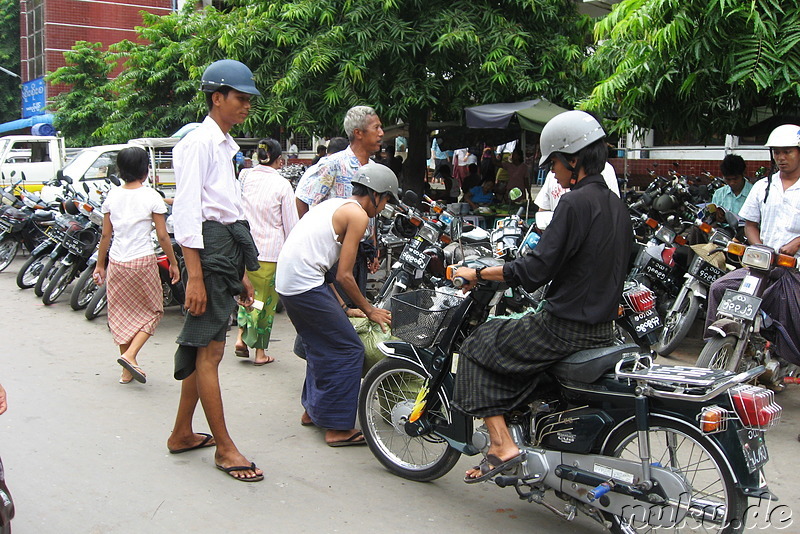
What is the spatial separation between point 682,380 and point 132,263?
4388mm

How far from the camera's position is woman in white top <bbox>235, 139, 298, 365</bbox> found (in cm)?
626

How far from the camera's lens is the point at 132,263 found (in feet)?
19.7

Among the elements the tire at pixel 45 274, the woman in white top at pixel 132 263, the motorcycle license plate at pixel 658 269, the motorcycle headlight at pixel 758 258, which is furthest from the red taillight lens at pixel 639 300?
the tire at pixel 45 274

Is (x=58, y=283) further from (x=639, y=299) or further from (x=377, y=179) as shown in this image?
(x=639, y=299)

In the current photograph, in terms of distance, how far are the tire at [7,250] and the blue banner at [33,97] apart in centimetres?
2608

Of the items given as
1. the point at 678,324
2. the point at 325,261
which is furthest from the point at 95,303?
the point at 678,324

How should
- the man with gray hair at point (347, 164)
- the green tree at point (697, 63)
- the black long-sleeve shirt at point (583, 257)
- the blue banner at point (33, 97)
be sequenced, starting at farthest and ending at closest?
the blue banner at point (33, 97), the green tree at point (697, 63), the man with gray hair at point (347, 164), the black long-sleeve shirt at point (583, 257)

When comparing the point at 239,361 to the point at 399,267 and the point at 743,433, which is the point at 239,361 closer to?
the point at 399,267

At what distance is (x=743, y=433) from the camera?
296 centimetres

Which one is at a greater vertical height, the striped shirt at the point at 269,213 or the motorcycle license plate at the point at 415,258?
the striped shirt at the point at 269,213

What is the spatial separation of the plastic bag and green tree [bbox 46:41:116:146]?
70.4ft

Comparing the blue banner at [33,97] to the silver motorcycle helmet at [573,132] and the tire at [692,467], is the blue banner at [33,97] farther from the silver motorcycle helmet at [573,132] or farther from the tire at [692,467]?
the tire at [692,467]

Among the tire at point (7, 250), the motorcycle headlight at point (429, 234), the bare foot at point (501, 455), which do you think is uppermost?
the motorcycle headlight at point (429, 234)

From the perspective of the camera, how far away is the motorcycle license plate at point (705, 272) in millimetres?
6309
